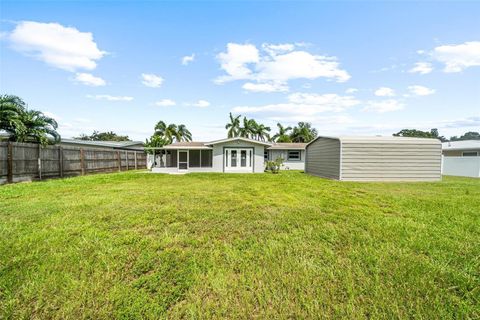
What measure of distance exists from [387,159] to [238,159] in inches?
411

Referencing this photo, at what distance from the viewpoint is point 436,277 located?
2719 mm

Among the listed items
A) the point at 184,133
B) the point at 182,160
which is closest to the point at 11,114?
the point at 182,160

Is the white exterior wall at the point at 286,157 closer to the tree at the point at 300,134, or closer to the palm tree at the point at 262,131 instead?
the palm tree at the point at 262,131

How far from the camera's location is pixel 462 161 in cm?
1838

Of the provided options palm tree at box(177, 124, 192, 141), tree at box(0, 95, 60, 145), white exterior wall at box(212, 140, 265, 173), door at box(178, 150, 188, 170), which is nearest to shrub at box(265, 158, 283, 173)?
white exterior wall at box(212, 140, 265, 173)

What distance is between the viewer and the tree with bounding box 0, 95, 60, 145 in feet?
33.0

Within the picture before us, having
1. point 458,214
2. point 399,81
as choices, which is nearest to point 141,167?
point 399,81

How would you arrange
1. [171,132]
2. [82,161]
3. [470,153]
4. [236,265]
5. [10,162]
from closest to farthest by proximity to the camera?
[236,265], [10,162], [82,161], [470,153], [171,132]

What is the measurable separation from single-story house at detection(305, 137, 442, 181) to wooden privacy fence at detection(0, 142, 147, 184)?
15792 mm

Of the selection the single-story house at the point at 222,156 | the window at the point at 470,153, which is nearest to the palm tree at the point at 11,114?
the single-story house at the point at 222,156

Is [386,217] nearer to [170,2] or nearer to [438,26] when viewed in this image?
[438,26]

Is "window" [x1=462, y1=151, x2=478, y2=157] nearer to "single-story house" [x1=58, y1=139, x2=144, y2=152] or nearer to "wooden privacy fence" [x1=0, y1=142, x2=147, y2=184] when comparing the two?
"wooden privacy fence" [x1=0, y1=142, x2=147, y2=184]

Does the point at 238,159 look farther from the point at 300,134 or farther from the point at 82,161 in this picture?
the point at 300,134

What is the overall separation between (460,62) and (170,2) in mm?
12459
